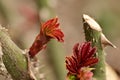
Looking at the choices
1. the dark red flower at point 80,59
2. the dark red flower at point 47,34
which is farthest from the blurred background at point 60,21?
the dark red flower at point 80,59

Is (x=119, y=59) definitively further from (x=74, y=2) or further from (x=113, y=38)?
(x=74, y=2)

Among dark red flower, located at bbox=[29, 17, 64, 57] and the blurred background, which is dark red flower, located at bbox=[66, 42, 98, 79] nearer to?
dark red flower, located at bbox=[29, 17, 64, 57]

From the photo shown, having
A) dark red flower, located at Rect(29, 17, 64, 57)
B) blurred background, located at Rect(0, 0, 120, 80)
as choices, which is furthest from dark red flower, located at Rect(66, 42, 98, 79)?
blurred background, located at Rect(0, 0, 120, 80)

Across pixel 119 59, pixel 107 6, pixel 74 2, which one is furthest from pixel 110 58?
pixel 74 2

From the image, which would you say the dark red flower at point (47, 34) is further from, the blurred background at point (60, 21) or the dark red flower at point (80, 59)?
the blurred background at point (60, 21)

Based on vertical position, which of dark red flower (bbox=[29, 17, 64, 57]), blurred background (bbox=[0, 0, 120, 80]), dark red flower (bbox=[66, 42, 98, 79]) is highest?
blurred background (bbox=[0, 0, 120, 80])

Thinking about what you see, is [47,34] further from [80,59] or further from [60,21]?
[60,21]
